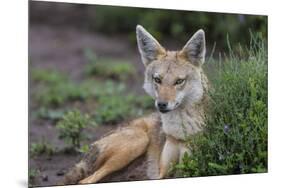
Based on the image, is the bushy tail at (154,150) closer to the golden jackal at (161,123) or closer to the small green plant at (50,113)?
the golden jackal at (161,123)

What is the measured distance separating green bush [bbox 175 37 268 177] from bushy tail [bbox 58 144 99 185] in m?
0.70

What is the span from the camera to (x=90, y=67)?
8781mm

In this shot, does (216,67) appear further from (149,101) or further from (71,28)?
(71,28)

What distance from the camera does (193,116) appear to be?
16.0 feet

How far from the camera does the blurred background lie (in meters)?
5.60

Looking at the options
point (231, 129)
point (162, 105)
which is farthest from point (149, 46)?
point (231, 129)

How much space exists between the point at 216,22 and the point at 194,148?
330 centimetres

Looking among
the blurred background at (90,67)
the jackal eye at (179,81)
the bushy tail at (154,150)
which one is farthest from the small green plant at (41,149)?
the jackal eye at (179,81)

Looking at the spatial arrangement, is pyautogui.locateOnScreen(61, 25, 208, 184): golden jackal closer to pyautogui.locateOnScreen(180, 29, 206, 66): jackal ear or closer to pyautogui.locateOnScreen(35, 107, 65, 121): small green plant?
pyautogui.locateOnScreen(180, 29, 206, 66): jackal ear

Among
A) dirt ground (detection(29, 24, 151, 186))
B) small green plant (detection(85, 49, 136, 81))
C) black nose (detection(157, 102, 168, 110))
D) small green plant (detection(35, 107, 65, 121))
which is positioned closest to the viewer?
black nose (detection(157, 102, 168, 110))

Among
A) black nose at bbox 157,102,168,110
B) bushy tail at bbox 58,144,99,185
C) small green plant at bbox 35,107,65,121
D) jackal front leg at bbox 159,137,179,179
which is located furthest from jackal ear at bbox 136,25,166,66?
small green plant at bbox 35,107,65,121

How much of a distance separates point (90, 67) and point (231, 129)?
163 inches

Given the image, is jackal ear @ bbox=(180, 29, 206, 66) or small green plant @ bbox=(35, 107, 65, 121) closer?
jackal ear @ bbox=(180, 29, 206, 66)

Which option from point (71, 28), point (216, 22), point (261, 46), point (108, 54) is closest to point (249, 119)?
point (261, 46)
